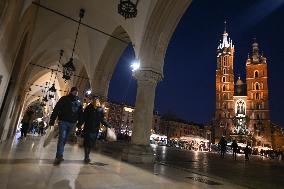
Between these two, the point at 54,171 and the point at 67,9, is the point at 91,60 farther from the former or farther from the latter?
the point at 54,171

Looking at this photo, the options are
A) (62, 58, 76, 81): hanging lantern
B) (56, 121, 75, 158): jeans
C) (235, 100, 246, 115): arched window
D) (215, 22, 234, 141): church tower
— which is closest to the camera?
(56, 121, 75, 158): jeans

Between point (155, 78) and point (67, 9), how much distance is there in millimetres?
6855

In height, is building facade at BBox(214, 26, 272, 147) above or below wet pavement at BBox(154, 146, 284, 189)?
above

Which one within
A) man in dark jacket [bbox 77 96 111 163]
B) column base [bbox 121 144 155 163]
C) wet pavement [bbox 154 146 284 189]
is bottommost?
wet pavement [bbox 154 146 284 189]

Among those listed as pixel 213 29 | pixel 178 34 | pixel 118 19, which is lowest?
pixel 118 19

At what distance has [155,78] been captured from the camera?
8531mm

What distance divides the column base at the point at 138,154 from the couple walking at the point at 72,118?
6.23 feet

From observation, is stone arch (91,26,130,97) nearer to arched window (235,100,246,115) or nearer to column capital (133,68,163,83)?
column capital (133,68,163,83)

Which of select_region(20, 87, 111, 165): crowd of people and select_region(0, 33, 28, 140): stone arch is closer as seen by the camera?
select_region(20, 87, 111, 165): crowd of people

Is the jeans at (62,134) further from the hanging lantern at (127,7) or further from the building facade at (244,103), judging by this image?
the building facade at (244,103)

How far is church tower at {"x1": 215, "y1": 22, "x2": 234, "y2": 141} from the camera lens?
73000 millimetres

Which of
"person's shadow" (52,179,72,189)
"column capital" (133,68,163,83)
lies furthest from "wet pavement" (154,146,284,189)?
"person's shadow" (52,179,72,189)

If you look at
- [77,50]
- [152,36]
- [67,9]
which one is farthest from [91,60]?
[152,36]

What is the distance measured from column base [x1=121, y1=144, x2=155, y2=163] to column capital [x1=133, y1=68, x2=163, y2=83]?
2.33 metres
